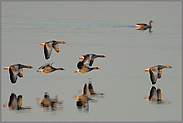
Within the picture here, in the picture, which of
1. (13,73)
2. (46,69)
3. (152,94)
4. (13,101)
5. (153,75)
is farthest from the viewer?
(46,69)

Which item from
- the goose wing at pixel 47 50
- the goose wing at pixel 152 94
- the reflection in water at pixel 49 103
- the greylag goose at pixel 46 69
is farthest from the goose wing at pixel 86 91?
the goose wing at pixel 47 50

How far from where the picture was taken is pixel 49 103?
12867 millimetres

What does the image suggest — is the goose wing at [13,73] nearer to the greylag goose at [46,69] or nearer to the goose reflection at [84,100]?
the greylag goose at [46,69]

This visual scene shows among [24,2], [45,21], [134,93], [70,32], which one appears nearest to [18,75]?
[134,93]

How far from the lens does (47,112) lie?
12031 millimetres

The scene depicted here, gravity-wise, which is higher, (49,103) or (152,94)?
(152,94)

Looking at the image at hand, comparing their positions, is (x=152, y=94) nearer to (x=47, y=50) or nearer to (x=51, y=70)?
(x=51, y=70)

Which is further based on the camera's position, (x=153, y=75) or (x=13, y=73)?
(x=153, y=75)

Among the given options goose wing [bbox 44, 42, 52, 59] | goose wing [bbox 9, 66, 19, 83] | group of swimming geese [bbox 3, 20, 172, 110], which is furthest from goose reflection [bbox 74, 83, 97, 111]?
goose wing [bbox 44, 42, 52, 59]

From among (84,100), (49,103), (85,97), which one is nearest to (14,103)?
(49,103)

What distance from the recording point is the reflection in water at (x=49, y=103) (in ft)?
40.8

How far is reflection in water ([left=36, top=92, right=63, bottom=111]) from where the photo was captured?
490 inches

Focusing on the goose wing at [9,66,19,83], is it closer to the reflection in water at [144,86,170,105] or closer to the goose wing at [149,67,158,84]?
the reflection in water at [144,86,170,105]

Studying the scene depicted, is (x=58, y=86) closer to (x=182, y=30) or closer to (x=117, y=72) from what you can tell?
(x=117, y=72)
